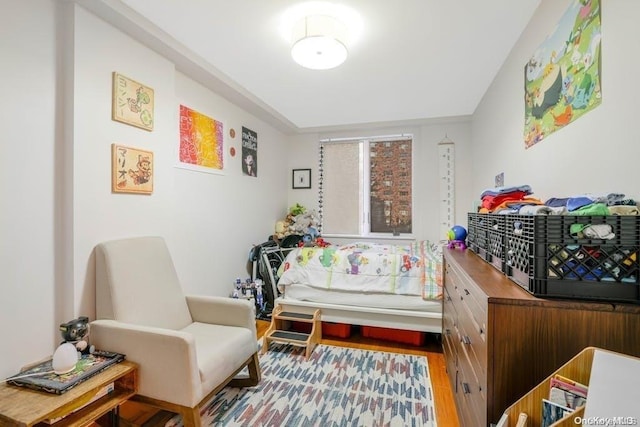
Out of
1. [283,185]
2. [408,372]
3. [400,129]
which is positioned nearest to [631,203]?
[408,372]

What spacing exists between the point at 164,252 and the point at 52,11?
62.0 inches

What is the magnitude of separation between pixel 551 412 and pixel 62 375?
1.95 meters

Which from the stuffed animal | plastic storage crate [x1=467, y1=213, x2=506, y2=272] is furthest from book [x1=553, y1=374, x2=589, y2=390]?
the stuffed animal

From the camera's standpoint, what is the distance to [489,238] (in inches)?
59.8

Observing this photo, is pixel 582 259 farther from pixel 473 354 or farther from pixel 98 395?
pixel 98 395

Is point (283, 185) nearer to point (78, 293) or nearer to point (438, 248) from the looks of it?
point (438, 248)

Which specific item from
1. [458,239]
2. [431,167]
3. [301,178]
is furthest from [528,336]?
[301,178]

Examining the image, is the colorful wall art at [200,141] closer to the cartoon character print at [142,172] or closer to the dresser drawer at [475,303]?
the cartoon character print at [142,172]

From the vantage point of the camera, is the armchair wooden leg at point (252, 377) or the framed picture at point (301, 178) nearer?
the armchair wooden leg at point (252, 377)

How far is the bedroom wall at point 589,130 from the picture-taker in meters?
1.04

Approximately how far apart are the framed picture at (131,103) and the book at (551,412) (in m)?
2.55

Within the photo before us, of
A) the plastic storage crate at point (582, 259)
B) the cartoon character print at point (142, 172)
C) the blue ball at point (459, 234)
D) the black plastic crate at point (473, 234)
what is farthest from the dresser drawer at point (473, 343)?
the cartoon character print at point (142, 172)

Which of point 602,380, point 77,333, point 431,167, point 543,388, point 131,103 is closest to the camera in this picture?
point 602,380

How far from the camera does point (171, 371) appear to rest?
1.48 meters
